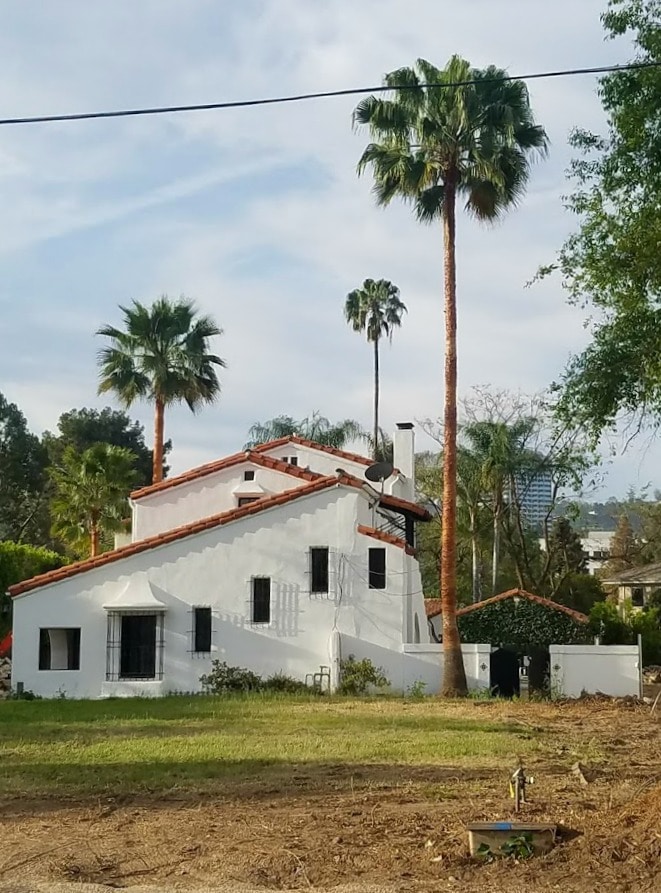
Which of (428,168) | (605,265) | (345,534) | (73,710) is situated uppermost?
(428,168)

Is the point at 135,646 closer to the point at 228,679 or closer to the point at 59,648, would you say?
the point at 59,648

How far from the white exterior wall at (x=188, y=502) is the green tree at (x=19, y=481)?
30212 mm

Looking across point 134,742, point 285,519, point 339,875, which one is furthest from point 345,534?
point 339,875

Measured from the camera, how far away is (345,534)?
28.9 meters

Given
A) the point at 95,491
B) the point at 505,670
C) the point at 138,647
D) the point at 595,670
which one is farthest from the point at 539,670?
the point at 95,491

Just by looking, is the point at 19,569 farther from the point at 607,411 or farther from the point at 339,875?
the point at 339,875

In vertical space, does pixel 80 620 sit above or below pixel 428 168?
below

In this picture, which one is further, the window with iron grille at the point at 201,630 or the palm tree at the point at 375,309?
the palm tree at the point at 375,309

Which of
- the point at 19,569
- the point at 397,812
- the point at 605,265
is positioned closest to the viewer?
the point at 397,812

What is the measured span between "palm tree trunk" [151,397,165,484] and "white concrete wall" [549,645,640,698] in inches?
672

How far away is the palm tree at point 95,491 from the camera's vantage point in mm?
40938

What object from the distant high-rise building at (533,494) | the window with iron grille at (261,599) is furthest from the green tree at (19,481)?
the window with iron grille at (261,599)

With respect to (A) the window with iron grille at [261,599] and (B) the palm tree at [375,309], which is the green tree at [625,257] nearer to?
(A) the window with iron grille at [261,599]

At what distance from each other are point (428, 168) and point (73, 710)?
15465 mm
